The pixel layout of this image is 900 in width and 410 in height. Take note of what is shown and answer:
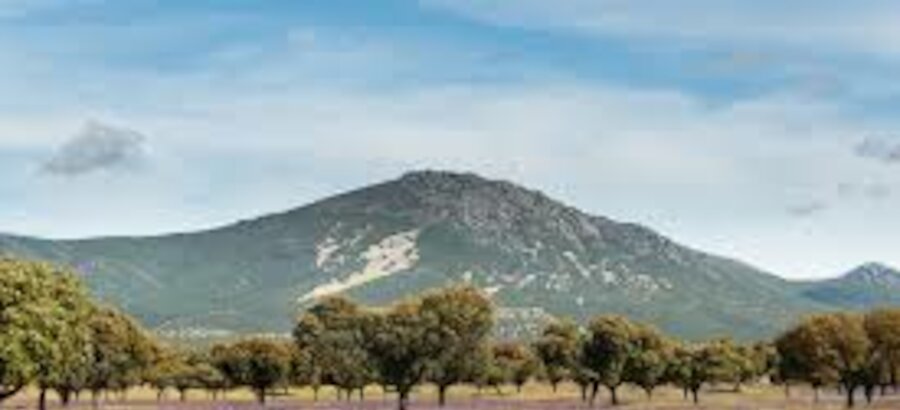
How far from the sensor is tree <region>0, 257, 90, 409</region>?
66000 millimetres

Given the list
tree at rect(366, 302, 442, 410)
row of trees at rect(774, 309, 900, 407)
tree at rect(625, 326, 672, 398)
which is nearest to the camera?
tree at rect(366, 302, 442, 410)

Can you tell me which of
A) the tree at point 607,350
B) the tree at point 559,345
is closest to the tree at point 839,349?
the tree at point 607,350

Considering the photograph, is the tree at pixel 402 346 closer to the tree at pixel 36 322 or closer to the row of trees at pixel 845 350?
the row of trees at pixel 845 350

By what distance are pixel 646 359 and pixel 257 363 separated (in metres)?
46.5

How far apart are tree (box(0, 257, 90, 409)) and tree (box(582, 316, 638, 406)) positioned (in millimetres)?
98308

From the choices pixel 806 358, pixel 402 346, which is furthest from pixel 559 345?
pixel 402 346

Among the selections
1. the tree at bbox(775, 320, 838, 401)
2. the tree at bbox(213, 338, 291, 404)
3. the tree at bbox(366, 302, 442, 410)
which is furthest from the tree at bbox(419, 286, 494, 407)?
the tree at bbox(213, 338, 291, 404)

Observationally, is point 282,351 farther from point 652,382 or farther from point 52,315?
point 52,315

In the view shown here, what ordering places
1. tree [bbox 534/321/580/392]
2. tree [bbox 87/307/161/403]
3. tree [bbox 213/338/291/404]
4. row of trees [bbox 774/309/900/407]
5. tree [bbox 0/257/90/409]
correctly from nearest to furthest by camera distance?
tree [bbox 0/257/90/409] → tree [bbox 87/307/161/403] → row of trees [bbox 774/309/900/407] → tree [bbox 213/338/291/404] → tree [bbox 534/321/580/392]

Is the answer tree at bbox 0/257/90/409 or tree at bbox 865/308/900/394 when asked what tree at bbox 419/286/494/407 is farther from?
tree at bbox 0/257/90/409

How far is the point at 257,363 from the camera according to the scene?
18262 centimetres

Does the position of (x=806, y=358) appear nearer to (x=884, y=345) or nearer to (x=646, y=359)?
(x=884, y=345)

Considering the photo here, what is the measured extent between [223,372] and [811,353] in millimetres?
72520

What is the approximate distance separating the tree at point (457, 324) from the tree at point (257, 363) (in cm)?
4872
